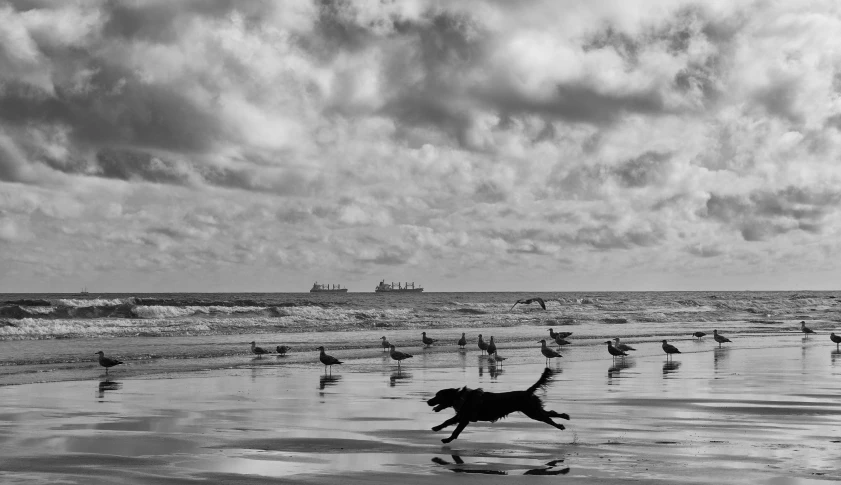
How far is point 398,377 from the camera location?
20.7m

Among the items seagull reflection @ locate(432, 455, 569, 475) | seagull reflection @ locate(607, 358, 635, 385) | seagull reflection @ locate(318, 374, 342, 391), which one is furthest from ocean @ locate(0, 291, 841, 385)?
seagull reflection @ locate(432, 455, 569, 475)

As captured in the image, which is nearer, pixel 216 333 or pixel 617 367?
pixel 617 367

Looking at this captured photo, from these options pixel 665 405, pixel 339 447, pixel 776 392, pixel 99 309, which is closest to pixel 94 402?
pixel 339 447

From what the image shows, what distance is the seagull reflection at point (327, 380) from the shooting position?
1861cm

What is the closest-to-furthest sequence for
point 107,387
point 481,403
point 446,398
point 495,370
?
point 481,403
point 446,398
point 107,387
point 495,370

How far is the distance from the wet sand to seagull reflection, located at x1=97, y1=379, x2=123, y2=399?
0.31ft

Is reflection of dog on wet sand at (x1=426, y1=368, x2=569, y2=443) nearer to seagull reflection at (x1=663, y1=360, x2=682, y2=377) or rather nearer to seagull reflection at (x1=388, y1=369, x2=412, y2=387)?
seagull reflection at (x1=388, y1=369, x2=412, y2=387)

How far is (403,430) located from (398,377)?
29.7 feet

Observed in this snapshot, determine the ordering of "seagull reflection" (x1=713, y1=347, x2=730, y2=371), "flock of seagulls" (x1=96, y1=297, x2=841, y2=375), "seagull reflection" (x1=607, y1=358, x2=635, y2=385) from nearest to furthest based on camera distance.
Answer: "seagull reflection" (x1=607, y1=358, x2=635, y2=385), "flock of seagulls" (x1=96, y1=297, x2=841, y2=375), "seagull reflection" (x1=713, y1=347, x2=730, y2=371)

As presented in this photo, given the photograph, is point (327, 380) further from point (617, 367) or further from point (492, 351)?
point (492, 351)

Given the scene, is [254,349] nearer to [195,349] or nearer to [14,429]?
[195,349]

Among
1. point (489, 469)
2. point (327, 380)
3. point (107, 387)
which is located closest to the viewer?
point (489, 469)

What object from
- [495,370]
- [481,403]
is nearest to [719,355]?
[495,370]

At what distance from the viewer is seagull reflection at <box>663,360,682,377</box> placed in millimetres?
21383
